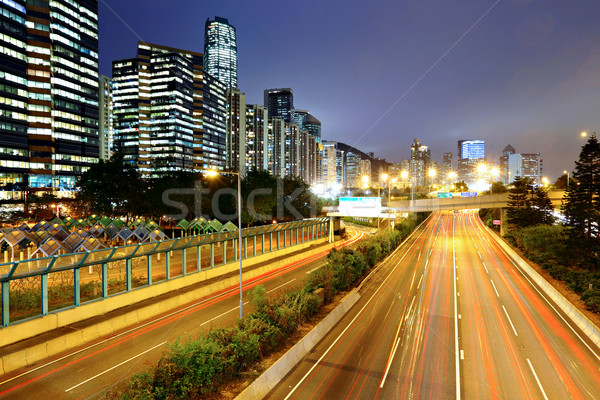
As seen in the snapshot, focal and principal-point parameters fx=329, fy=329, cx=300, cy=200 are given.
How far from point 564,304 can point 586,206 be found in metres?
18.1

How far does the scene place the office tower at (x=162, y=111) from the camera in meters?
147

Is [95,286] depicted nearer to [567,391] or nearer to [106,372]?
[106,372]

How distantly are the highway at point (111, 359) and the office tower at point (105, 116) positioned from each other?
19103cm

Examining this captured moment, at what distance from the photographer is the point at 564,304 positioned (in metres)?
22.1

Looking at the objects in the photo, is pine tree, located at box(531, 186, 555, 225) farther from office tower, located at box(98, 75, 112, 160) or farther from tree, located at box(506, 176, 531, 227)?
office tower, located at box(98, 75, 112, 160)

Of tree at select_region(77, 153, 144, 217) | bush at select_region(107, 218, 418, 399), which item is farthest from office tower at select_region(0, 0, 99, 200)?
bush at select_region(107, 218, 418, 399)

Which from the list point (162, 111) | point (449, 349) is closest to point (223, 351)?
point (449, 349)

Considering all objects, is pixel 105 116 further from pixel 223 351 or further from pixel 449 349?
pixel 449 349

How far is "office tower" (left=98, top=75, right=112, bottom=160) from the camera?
18112cm

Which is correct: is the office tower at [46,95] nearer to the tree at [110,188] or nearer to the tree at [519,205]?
the tree at [110,188]

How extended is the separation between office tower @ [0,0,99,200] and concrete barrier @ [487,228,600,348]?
366 feet

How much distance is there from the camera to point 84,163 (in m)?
109

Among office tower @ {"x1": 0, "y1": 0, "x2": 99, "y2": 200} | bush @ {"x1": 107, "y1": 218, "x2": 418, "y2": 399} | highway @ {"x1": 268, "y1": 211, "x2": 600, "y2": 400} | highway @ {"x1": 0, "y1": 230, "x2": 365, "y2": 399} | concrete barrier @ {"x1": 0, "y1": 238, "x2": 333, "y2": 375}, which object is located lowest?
highway @ {"x1": 268, "y1": 211, "x2": 600, "y2": 400}

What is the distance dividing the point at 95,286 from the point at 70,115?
107 metres
